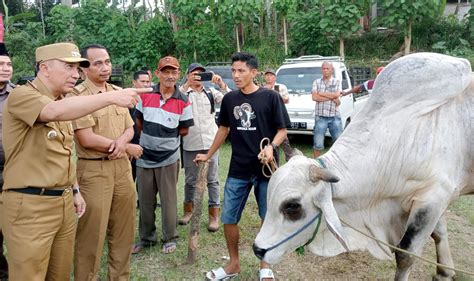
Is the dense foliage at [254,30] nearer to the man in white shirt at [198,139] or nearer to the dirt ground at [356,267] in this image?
the man in white shirt at [198,139]

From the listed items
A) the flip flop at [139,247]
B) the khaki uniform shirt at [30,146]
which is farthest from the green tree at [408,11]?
the khaki uniform shirt at [30,146]

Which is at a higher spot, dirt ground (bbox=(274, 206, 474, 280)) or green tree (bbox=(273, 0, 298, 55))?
green tree (bbox=(273, 0, 298, 55))

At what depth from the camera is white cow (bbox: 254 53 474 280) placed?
2814 mm

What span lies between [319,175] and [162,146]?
1.87m

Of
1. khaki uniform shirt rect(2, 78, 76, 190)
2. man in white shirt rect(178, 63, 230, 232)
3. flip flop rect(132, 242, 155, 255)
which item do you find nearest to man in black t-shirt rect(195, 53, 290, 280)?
flip flop rect(132, 242, 155, 255)

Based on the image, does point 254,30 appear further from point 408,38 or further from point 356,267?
point 356,267

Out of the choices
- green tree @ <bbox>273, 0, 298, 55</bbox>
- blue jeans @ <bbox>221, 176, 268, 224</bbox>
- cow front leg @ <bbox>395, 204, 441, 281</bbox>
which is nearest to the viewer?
cow front leg @ <bbox>395, 204, 441, 281</bbox>

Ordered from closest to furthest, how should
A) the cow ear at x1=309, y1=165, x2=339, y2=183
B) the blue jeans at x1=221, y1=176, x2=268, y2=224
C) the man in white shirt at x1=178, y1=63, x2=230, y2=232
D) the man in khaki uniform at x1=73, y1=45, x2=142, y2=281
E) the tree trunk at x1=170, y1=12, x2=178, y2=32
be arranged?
the cow ear at x1=309, y1=165, x2=339, y2=183, the man in khaki uniform at x1=73, y1=45, x2=142, y2=281, the blue jeans at x1=221, y1=176, x2=268, y2=224, the man in white shirt at x1=178, y1=63, x2=230, y2=232, the tree trunk at x1=170, y1=12, x2=178, y2=32

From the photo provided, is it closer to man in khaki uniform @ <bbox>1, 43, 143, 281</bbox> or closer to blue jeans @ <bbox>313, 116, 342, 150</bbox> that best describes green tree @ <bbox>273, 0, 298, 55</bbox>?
blue jeans @ <bbox>313, 116, 342, 150</bbox>

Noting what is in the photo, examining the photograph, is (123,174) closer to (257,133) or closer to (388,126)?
(257,133)

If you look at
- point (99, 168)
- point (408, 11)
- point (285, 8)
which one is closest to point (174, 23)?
point (285, 8)

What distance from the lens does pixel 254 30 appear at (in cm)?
1762

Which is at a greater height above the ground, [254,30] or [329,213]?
[254,30]

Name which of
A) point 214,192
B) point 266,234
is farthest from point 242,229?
point 266,234
